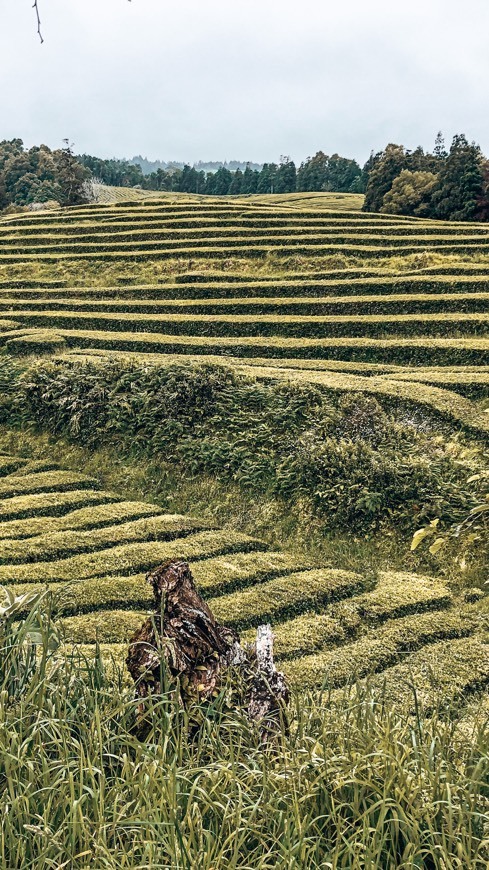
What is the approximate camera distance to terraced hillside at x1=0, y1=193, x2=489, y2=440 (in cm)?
1540

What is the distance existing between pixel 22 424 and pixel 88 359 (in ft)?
6.23

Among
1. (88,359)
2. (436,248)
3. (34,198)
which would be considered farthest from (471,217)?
(34,198)

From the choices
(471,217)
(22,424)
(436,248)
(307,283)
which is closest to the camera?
(22,424)

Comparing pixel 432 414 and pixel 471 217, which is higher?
pixel 471 217

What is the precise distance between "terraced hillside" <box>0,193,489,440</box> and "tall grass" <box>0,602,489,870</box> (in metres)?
9.03

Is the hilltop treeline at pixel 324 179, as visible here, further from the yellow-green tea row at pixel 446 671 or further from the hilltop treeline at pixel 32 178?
the yellow-green tea row at pixel 446 671

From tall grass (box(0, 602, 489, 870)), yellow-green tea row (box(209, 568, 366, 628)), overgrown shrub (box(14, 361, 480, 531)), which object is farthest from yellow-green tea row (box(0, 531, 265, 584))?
tall grass (box(0, 602, 489, 870))

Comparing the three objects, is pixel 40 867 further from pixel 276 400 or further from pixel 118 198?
pixel 118 198

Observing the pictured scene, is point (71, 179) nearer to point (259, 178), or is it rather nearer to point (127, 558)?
point (259, 178)

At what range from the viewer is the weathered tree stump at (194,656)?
4.46m

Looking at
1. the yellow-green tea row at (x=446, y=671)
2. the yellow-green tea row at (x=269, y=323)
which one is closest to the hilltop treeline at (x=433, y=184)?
the yellow-green tea row at (x=269, y=323)

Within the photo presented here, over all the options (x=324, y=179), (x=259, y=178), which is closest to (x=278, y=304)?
(x=324, y=179)

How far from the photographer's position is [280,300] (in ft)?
65.4

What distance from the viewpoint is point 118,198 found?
203ft
